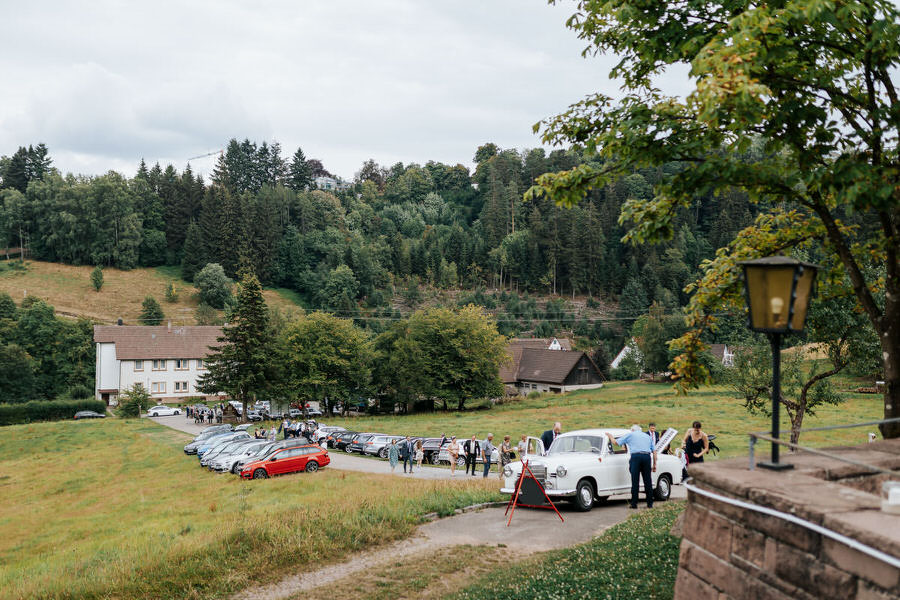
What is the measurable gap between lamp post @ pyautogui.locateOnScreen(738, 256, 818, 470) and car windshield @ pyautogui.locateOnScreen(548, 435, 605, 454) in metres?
9.34

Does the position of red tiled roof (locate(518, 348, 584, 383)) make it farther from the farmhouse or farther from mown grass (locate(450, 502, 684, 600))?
mown grass (locate(450, 502, 684, 600))

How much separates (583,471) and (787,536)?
1021 centimetres

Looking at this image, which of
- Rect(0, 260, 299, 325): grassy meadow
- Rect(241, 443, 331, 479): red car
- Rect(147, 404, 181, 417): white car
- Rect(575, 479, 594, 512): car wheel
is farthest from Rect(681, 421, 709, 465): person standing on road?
Rect(0, 260, 299, 325): grassy meadow

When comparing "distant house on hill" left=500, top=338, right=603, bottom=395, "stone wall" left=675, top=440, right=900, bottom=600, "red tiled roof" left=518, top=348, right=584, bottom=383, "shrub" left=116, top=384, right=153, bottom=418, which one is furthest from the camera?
"red tiled roof" left=518, top=348, right=584, bottom=383

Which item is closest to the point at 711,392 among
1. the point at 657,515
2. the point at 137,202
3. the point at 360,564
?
the point at 657,515

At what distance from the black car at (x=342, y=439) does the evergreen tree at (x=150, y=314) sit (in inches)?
2535

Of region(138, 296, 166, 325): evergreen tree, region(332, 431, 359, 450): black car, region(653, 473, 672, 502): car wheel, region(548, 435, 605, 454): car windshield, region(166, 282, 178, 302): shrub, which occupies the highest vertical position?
region(166, 282, 178, 302): shrub

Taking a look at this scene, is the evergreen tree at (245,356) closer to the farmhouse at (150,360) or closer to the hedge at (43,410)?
the hedge at (43,410)

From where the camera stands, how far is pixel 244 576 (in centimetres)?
990

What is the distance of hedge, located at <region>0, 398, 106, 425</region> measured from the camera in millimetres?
57078

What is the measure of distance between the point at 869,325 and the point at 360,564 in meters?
15.7

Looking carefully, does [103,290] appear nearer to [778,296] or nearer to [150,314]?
[150,314]

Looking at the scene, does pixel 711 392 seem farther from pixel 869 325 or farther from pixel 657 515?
pixel 657 515

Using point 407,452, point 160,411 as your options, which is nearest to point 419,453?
point 407,452
